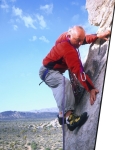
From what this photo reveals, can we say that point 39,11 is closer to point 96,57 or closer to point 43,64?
point 43,64

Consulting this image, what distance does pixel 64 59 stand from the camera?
1.84 metres

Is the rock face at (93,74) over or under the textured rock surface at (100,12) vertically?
under

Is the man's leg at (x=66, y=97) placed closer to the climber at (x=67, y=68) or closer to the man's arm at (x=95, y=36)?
the climber at (x=67, y=68)

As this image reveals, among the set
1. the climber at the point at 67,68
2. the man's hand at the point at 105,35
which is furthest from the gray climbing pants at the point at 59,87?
the man's hand at the point at 105,35

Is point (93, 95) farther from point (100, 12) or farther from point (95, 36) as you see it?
point (100, 12)

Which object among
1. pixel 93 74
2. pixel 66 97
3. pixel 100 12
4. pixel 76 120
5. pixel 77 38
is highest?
pixel 100 12

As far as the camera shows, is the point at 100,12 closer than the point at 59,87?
No

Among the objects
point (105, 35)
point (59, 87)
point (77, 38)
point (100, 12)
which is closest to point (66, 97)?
point (59, 87)

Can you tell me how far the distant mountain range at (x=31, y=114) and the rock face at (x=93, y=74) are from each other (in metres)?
0.16

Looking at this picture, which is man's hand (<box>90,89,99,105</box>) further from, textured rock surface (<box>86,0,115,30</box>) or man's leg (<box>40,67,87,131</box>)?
textured rock surface (<box>86,0,115,30</box>)

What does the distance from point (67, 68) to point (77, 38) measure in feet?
0.68

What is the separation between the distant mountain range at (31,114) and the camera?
71.6 inches

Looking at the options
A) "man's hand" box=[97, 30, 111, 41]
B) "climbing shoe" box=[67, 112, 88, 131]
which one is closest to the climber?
"climbing shoe" box=[67, 112, 88, 131]

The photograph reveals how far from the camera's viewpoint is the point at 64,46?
1.83 meters
